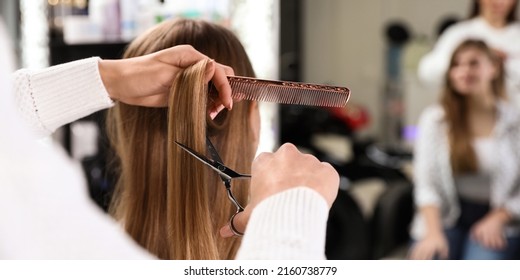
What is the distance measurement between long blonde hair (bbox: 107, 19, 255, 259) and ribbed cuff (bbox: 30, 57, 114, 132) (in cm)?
4

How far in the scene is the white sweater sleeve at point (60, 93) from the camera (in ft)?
2.43

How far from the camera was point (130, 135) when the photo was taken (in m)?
0.81

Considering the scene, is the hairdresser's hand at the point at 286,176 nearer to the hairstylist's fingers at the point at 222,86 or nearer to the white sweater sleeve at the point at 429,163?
the hairstylist's fingers at the point at 222,86

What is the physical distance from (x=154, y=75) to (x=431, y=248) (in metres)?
1.05

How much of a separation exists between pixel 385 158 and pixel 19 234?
6.56 ft

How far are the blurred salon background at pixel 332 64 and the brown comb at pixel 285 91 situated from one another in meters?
0.07

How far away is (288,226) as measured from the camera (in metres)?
0.58

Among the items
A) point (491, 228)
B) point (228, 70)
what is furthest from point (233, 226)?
point (491, 228)

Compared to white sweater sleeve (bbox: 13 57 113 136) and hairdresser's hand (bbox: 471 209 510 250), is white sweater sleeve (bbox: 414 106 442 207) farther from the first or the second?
white sweater sleeve (bbox: 13 57 113 136)

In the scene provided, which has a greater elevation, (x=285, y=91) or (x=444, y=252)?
(x=285, y=91)

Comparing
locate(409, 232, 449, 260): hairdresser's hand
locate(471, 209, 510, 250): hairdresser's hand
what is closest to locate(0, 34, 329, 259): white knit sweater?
locate(409, 232, 449, 260): hairdresser's hand

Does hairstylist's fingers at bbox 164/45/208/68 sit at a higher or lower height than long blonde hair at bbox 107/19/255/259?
higher

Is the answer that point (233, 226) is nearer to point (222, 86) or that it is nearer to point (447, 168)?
point (222, 86)

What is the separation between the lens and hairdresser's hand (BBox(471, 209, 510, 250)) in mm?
1713
